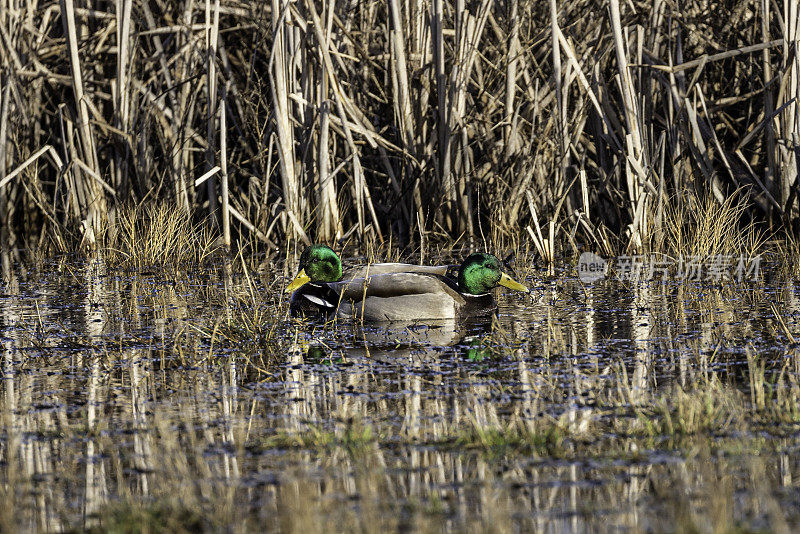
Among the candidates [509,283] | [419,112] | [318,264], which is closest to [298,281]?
[318,264]

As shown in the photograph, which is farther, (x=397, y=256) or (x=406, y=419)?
(x=397, y=256)

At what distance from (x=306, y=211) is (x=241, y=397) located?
17.6ft

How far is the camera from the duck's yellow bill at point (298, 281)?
777 cm

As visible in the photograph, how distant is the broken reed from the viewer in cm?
958

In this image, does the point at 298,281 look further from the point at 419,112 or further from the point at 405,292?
the point at 419,112

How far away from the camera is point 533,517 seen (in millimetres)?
3486

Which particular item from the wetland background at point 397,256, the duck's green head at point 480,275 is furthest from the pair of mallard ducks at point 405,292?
the wetland background at point 397,256

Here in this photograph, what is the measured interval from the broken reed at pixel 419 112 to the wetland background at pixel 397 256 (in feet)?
0.12

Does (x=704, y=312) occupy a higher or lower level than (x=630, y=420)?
higher

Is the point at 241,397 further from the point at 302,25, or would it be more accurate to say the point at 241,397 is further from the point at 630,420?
the point at 302,25

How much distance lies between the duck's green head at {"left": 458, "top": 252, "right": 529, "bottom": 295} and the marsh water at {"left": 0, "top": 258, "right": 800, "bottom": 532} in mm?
345

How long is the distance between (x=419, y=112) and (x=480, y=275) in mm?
2989

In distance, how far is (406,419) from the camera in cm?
459

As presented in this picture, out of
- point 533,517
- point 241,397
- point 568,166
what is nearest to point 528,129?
point 568,166
